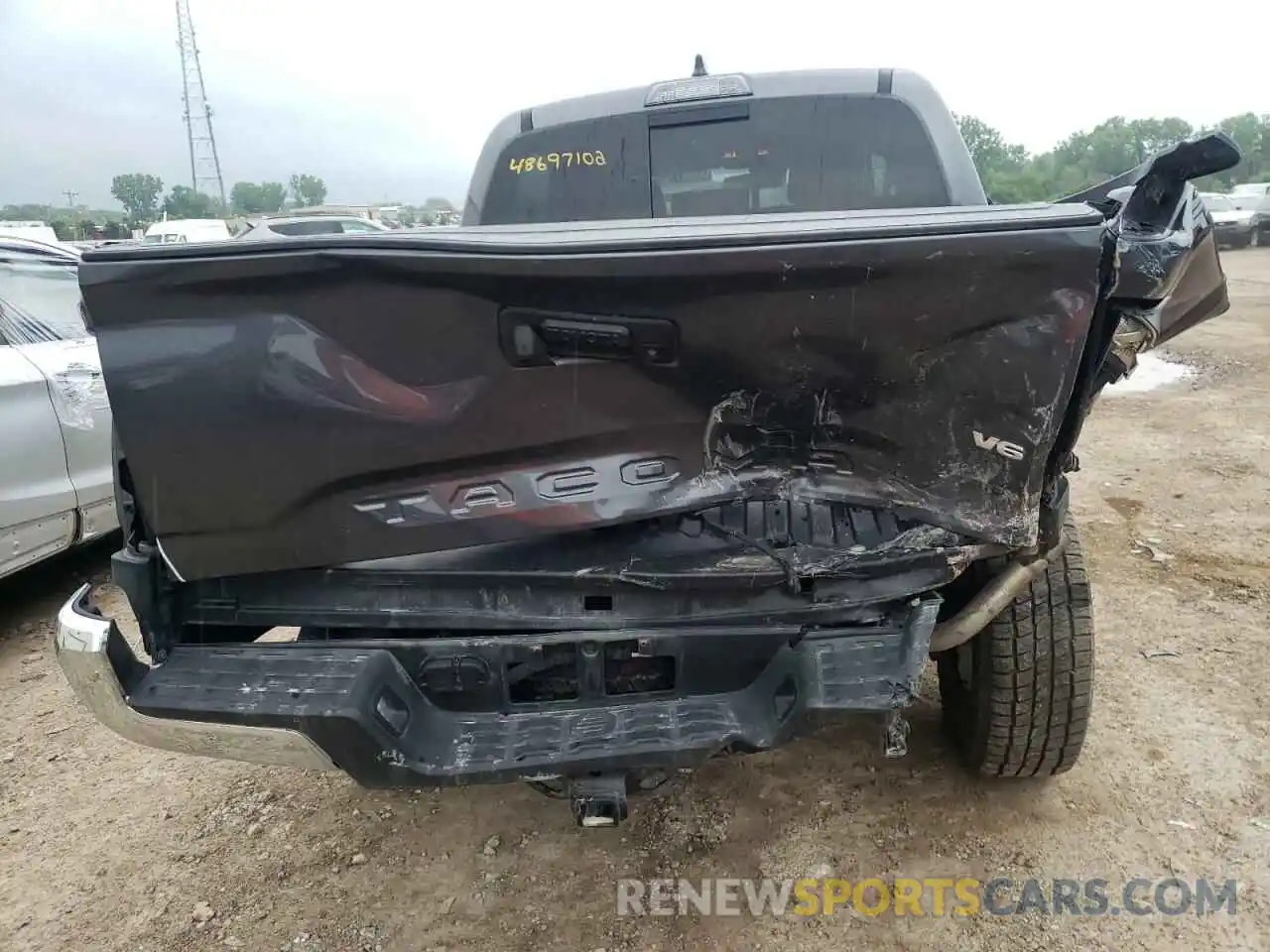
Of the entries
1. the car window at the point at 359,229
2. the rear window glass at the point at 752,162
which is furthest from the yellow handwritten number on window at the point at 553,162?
the car window at the point at 359,229

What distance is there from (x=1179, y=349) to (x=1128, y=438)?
5.02 metres

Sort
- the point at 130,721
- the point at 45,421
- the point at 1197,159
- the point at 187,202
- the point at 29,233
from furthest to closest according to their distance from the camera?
the point at 187,202 → the point at 29,233 → the point at 45,421 → the point at 130,721 → the point at 1197,159

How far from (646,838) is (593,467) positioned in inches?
53.7

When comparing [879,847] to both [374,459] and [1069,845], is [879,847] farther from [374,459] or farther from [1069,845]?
[374,459]

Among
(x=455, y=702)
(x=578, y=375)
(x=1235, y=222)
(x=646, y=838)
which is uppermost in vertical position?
(x=578, y=375)

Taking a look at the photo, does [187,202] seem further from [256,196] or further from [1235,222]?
[1235,222]

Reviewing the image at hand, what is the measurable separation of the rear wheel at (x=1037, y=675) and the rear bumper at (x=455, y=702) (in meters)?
0.63

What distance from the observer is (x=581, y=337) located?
1.83 metres

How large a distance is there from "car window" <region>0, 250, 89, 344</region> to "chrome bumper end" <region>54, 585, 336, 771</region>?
2.67m

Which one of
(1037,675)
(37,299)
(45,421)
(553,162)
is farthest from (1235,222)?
(45,421)

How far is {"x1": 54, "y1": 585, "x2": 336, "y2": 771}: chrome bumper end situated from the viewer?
1934 millimetres

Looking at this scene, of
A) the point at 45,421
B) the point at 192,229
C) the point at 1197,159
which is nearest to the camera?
the point at 1197,159

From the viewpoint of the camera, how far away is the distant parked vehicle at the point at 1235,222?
23.1 m

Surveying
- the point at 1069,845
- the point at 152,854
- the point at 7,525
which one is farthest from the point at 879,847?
the point at 7,525
